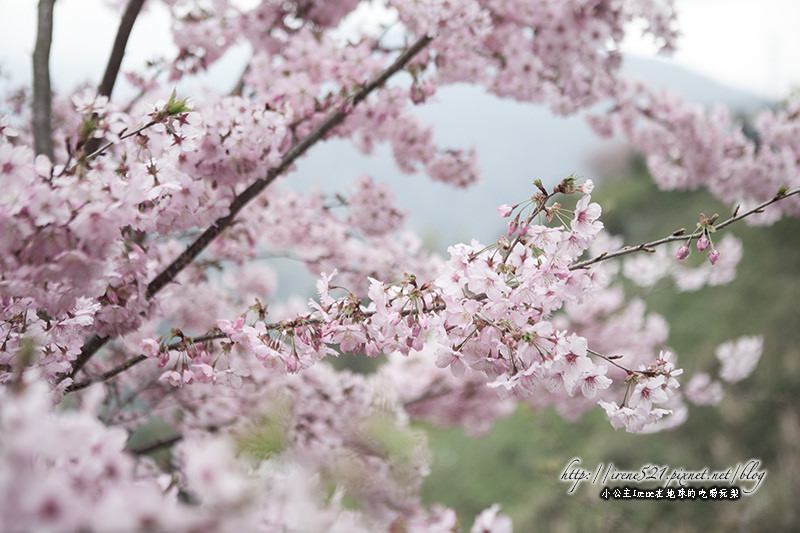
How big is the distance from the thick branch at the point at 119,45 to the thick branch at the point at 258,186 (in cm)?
85

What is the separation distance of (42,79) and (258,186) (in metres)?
1.30

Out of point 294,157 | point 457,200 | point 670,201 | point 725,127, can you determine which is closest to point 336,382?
point 294,157

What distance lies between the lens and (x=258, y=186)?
81.3 inches

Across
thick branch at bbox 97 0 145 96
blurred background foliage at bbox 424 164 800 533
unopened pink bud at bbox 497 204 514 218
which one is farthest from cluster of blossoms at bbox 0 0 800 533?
blurred background foliage at bbox 424 164 800 533

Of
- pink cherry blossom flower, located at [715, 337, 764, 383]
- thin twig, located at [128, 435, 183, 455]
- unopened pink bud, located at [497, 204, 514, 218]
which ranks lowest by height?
thin twig, located at [128, 435, 183, 455]

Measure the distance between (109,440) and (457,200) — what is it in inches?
2005

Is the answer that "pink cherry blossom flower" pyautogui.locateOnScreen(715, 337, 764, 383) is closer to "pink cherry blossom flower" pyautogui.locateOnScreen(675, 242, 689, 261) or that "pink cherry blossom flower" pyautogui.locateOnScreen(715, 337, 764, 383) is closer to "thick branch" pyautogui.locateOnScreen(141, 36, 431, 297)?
"pink cherry blossom flower" pyautogui.locateOnScreen(675, 242, 689, 261)

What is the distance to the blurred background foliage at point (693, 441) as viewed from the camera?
13.6ft

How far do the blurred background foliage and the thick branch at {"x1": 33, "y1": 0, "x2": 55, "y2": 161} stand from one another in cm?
225

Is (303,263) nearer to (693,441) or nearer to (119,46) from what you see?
(119,46)

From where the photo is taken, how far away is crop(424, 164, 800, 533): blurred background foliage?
13.6 feet

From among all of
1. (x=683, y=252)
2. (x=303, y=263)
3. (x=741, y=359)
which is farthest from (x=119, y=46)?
(x=741, y=359)

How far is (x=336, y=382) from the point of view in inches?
115

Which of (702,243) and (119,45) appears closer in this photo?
(702,243)
